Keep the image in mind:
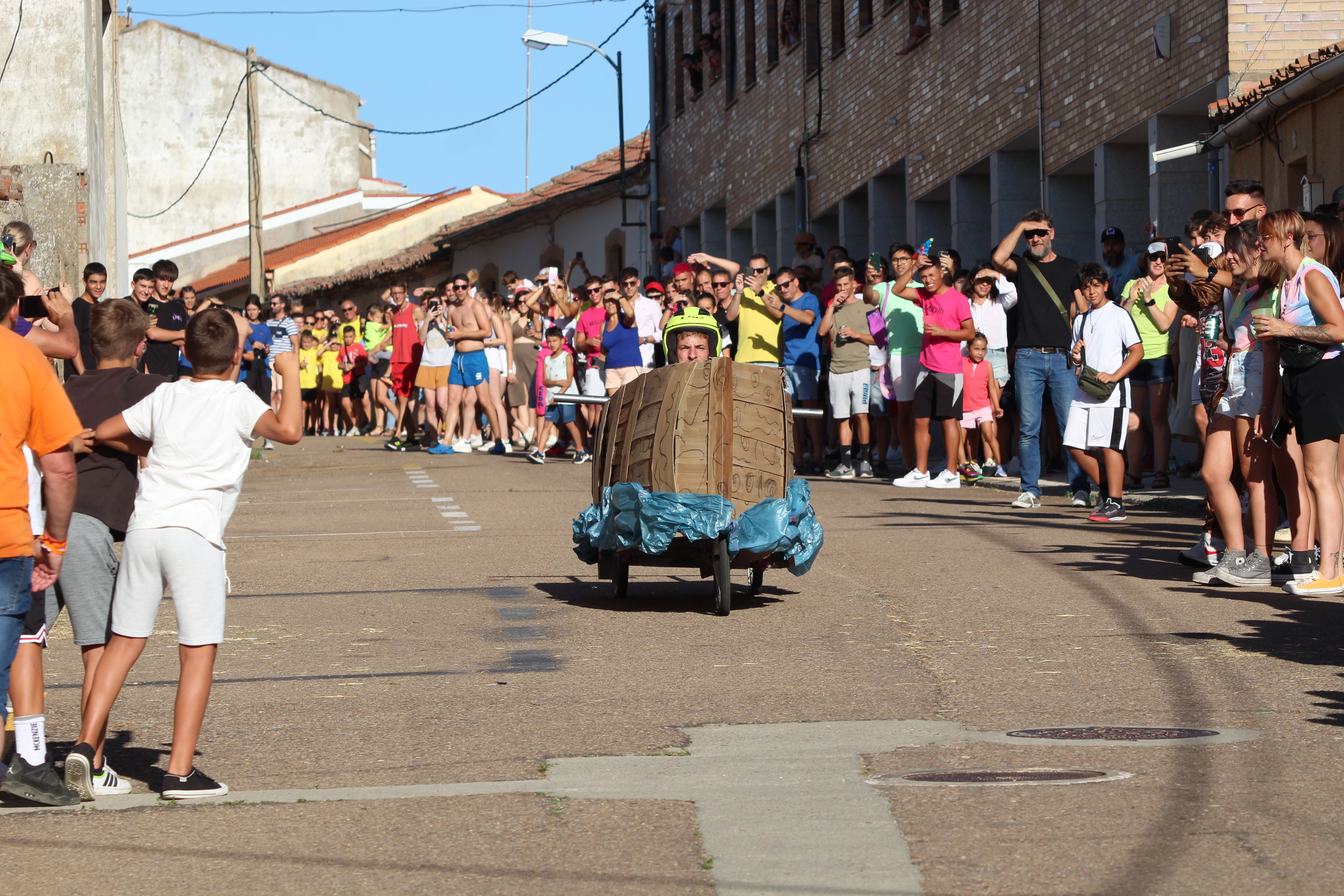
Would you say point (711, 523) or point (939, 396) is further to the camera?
point (939, 396)

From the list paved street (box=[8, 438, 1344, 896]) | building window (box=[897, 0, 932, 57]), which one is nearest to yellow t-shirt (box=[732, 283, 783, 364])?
paved street (box=[8, 438, 1344, 896])

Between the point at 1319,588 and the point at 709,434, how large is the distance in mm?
3038

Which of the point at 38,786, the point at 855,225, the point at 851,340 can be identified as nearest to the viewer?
the point at 38,786

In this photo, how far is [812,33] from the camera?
35.6 meters

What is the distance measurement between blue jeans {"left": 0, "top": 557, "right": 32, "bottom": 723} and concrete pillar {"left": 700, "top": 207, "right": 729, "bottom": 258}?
38.0 m

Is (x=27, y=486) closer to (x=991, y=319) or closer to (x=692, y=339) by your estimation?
(x=692, y=339)

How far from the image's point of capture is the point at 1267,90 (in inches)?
698

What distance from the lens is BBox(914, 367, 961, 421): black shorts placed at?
56.7 feet

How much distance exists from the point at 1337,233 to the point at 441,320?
17536 mm

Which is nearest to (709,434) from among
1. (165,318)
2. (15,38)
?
(165,318)

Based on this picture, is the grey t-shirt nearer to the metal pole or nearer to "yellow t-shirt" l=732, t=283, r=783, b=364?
"yellow t-shirt" l=732, t=283, r=783, b=364

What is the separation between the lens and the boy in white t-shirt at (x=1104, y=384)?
45.5 feet

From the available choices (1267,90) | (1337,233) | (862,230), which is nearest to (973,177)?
(862,230)

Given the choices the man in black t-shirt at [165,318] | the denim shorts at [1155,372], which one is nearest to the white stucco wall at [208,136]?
the man in black t-shirt at [165,318]
